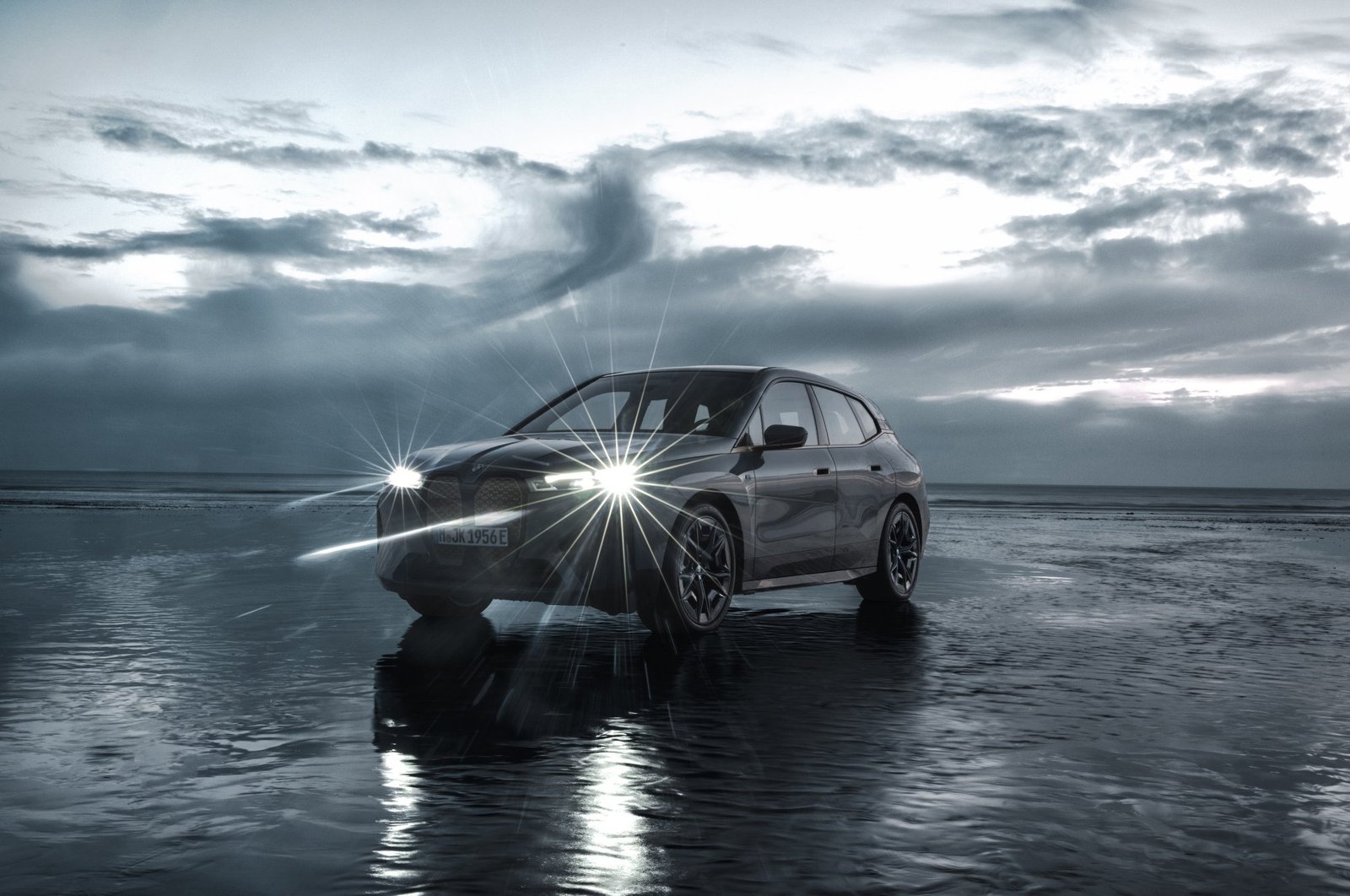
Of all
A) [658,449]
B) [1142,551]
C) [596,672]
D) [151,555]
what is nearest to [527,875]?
[596,672]

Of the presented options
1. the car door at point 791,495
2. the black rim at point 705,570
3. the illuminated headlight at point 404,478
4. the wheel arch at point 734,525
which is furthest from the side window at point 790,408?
the illuminated headlight at point 404,478

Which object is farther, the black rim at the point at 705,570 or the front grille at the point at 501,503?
the black rim at the point at 705,570

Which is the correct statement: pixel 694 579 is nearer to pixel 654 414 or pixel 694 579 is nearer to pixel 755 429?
pixel 755 429

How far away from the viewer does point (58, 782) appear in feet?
16.1

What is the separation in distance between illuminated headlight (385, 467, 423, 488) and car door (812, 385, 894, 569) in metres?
3.29

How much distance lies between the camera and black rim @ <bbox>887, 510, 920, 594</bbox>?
11.6 m

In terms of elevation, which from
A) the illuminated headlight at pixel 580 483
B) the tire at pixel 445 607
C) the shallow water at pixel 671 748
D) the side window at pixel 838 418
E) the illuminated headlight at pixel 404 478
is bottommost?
the shallow water at pixel 671 748

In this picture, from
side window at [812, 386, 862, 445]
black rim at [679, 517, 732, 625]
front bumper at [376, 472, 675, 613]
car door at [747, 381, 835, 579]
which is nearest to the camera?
front bumper at [376, 472, 675, 613]

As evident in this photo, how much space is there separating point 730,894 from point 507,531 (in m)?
5.08

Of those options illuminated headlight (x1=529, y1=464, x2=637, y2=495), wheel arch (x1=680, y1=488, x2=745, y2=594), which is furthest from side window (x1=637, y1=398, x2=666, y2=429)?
illuminated headlight (x1=529, y1=464, x2=637, y2=495)

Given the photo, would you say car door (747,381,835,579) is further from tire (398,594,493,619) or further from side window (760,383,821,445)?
tire (398,594,493,619)

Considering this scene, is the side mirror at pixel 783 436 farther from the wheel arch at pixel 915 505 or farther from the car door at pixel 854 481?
the wheel arch at pixel 915 505

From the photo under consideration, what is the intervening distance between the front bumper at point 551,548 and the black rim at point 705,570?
0.33 meters

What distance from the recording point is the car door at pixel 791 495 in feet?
31.2
